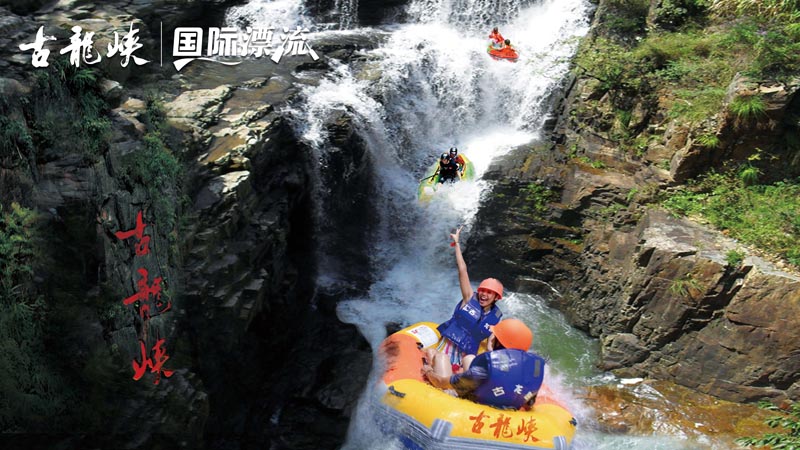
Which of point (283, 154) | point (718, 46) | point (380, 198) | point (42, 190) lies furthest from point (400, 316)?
point (718, 46)

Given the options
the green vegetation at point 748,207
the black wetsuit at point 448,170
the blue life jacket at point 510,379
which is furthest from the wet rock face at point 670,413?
the black wetsuit at point 448,170

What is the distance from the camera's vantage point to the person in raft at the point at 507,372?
543 centimetres

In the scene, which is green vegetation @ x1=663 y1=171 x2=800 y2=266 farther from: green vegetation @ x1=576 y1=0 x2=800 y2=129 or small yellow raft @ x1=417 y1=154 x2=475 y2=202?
small yellow raft @ x1=417 y1=154 x2=475 y2=202

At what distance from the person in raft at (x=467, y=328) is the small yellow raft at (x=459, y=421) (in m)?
0.34

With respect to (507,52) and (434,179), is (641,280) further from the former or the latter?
(507,52)

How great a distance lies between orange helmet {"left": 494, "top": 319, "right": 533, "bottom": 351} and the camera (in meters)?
5.46

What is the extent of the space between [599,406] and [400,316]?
325 centimetres

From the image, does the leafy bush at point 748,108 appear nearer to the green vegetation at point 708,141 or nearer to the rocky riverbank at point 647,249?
the rocky riverbank at point 647,249

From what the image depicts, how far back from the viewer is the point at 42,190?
5.25m

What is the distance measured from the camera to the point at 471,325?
652cm

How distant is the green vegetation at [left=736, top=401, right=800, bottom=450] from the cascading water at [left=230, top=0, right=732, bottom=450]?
977mm

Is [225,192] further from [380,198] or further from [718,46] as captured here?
[718,46]

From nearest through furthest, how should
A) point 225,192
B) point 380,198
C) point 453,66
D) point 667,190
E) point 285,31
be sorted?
point 225,192
point 667,190
point 380,198
point 453,66
point 285,31

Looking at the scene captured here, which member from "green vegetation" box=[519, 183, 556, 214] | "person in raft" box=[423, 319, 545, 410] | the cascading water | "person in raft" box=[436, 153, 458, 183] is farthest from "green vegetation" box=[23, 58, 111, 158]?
"green vegetation" box=[519, 183, 556, 214]
